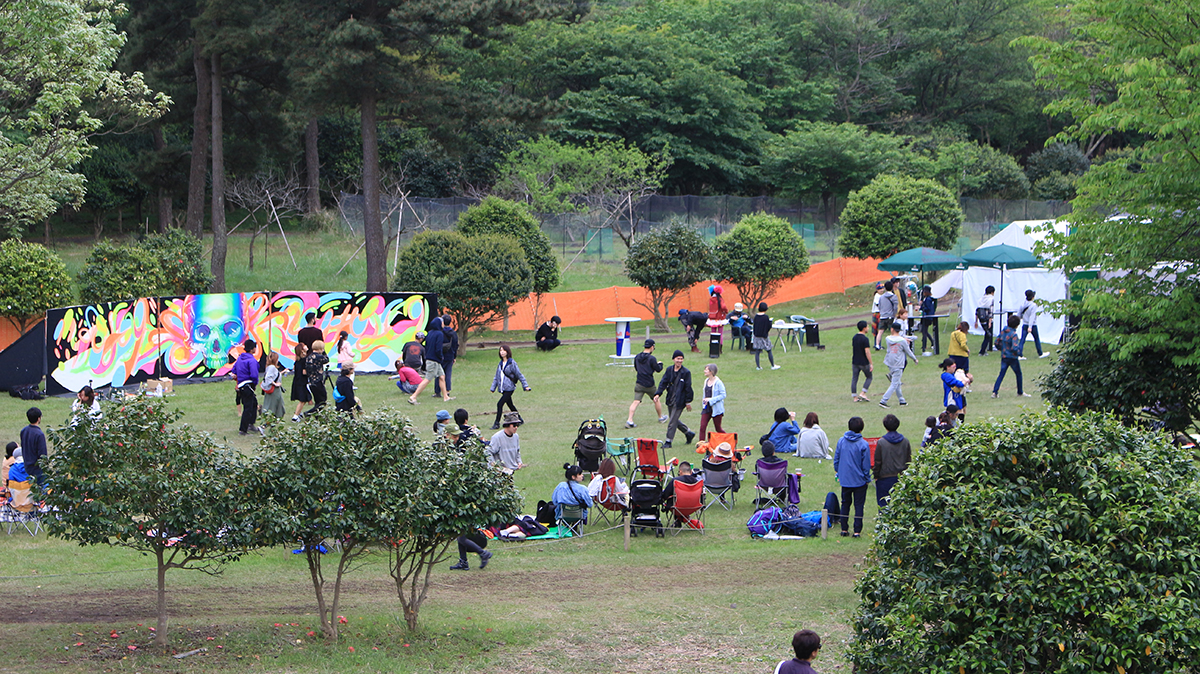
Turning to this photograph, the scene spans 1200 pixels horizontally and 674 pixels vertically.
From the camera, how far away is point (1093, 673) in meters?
5.53

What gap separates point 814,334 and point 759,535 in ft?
47.2

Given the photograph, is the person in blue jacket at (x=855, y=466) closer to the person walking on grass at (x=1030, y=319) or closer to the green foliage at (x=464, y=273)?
the person walking on grass at (x=1030, y=319)

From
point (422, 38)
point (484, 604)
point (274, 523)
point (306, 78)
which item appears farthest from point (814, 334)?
point (274, 523)

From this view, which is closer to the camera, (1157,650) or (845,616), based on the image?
(1157,650)

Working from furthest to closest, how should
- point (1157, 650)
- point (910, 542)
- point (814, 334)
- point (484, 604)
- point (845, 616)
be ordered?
point (814, 334) → point (484, 604) → point (845, 616) → point (910, 542) → point (1157, 650)

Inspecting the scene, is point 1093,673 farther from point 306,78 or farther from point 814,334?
point 306,78

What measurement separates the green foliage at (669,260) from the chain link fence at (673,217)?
9.61 meters

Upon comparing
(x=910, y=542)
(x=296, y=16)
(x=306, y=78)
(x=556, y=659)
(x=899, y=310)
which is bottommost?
(x=556, y=659)

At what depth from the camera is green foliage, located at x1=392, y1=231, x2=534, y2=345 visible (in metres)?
25.5

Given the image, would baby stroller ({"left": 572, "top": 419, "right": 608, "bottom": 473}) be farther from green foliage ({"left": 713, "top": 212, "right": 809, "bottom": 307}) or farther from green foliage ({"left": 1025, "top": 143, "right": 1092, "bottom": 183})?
green foliage ({"left": 1025, "top": 143, "right": 1092, "bottom": 183})

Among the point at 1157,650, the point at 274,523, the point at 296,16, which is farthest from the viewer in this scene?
the point at 296,16

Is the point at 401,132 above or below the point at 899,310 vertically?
above

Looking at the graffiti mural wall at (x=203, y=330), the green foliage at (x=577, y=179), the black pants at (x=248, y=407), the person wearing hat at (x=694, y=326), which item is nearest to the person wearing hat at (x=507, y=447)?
the black pants at (x=248, y=407)

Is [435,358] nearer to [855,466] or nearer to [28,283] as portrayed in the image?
[28,283]
